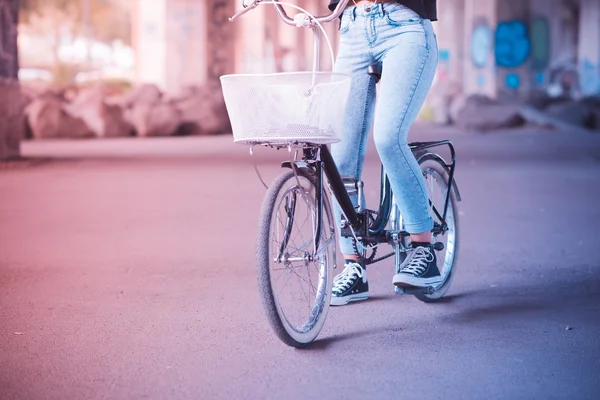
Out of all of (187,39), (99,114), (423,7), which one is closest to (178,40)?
(187,39)

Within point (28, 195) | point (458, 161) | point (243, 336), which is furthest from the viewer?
point (458, 161)

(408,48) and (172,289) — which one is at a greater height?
(408,48)

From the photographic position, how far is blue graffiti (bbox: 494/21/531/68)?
44.8m

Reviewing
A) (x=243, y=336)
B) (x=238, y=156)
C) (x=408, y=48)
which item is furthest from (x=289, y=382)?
(x=238, y=156)

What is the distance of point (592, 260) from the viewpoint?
21.8ft

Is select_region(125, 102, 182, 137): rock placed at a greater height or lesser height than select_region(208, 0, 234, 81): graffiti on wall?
lesser

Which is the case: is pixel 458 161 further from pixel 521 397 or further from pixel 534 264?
pixel 521 397

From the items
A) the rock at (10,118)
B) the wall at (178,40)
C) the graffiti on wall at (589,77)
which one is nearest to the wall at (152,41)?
the wall at (178,40)

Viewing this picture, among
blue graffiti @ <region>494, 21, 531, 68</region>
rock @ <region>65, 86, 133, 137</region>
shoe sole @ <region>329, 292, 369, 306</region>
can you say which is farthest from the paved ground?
blue graffiti @ <region>494, 21, 531, 68</region>

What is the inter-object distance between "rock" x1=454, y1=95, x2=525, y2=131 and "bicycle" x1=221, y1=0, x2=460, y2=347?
20.8 meters

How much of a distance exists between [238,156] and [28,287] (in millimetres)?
10952

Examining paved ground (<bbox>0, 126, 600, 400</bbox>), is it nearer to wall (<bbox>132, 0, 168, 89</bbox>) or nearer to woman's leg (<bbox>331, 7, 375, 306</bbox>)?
woman's leg (<bbox>331, 7, 375, 306</bbox>)

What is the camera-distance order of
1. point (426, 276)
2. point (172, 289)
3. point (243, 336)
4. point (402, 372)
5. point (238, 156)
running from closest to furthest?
point (402, 372) → point (243, 336) → point (426, 276) → point (172, 289) → point (238, 156)

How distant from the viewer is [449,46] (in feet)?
195
